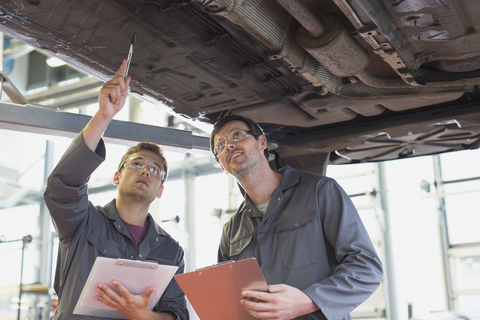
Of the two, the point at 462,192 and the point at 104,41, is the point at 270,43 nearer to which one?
the point at 104,41

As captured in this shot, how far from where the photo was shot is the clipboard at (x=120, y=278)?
214cm

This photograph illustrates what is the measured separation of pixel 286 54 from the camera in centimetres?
216

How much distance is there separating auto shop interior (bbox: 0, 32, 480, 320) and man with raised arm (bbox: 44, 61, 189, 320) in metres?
3.41

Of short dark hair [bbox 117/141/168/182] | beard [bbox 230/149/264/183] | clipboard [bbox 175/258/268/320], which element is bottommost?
clipboard [bbox 175/258/268/320]

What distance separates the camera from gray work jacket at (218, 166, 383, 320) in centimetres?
202

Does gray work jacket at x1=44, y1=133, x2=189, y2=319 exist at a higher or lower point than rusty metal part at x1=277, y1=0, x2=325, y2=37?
lower

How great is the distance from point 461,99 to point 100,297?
2271 mm

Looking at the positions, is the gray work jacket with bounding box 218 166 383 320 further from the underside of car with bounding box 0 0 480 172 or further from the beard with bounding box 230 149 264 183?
the underside of car with bounding box 0 0 480 172

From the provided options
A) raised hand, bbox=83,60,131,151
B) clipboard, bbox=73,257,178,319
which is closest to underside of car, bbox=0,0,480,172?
raised hand, bbox=83,60,131,151

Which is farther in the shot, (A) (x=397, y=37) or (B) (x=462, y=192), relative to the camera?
(B) (x=462, y=192)

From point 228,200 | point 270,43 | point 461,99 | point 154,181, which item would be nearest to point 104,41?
point 270,43

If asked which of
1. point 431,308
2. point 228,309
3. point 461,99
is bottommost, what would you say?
point 431,308

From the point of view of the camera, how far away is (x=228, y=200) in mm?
12031

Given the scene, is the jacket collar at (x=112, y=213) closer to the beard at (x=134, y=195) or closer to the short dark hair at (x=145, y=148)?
the beard at (x=134, y=195)
